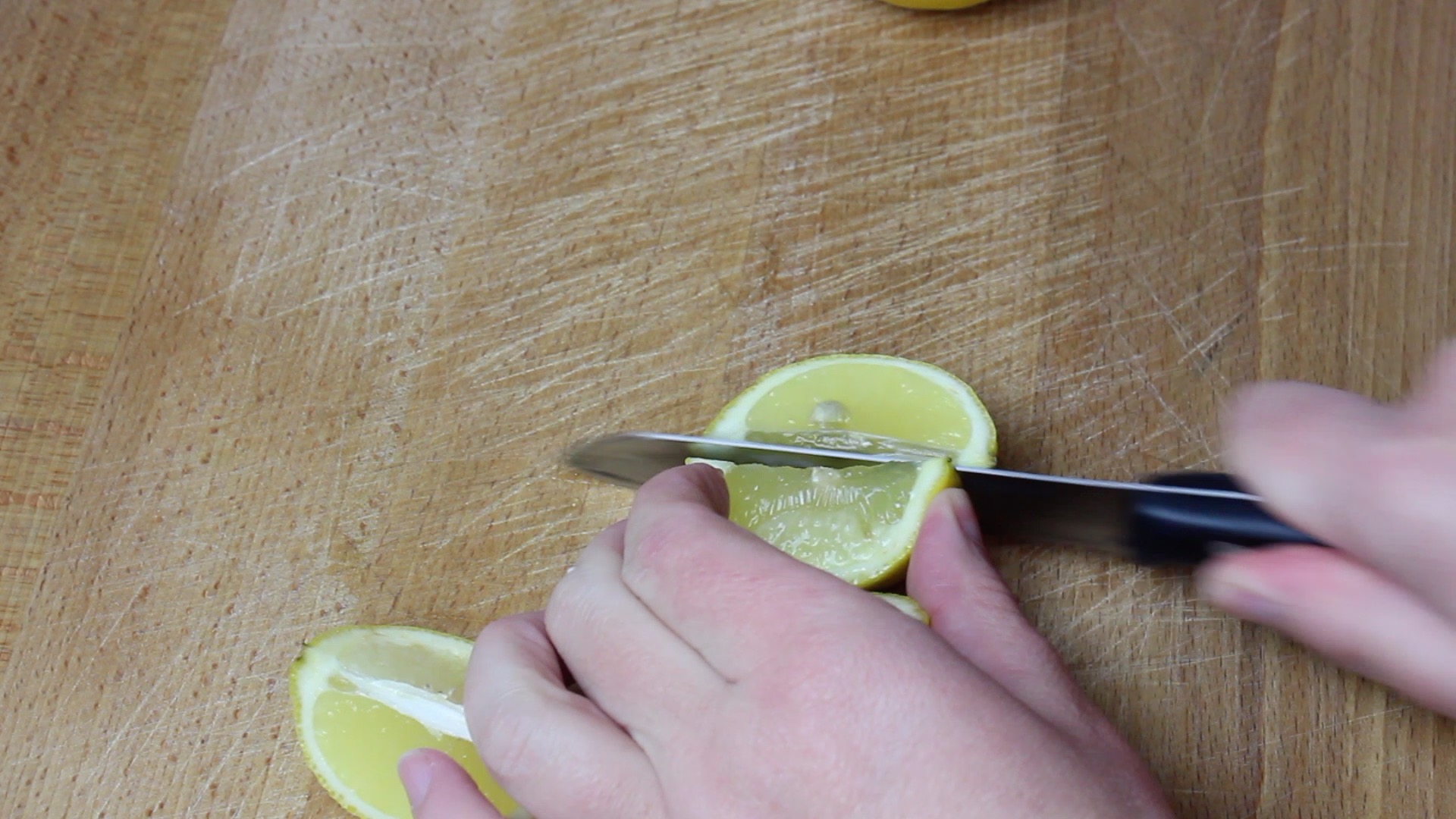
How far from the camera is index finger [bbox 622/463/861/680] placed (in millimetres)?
816

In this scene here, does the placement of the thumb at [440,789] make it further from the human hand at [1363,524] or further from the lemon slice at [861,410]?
the human hand at [1363,524]

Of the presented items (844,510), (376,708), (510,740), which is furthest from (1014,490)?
(376,708)

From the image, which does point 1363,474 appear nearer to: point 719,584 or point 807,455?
point 719,584

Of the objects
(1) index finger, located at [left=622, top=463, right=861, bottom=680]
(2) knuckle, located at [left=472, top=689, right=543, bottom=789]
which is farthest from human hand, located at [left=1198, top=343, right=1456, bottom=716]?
(2) knuckle, located at [left=472, top=689, right=543, bottom=789]

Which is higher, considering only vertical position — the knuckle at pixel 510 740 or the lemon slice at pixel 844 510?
the lemon slice at pixel 844 510

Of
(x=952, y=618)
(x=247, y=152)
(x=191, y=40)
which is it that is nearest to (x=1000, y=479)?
(x=952, y=618)

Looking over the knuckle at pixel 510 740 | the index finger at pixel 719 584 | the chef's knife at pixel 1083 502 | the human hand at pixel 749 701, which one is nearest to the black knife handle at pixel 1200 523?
the chef's knife at pixel 1083 502

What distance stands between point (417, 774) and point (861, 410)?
1.98 ft

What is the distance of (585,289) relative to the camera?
59.1 inches

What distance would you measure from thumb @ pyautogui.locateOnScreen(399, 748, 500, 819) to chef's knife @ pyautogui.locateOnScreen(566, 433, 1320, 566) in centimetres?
38

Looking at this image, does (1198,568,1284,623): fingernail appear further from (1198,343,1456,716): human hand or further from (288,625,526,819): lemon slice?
(288,625,526,819): lemon slice

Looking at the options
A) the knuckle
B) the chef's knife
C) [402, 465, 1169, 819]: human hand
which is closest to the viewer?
[402, 465, 1169, 819]: human hand

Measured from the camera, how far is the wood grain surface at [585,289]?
1282mm

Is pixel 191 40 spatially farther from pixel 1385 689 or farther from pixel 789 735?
pixel 1385 689
